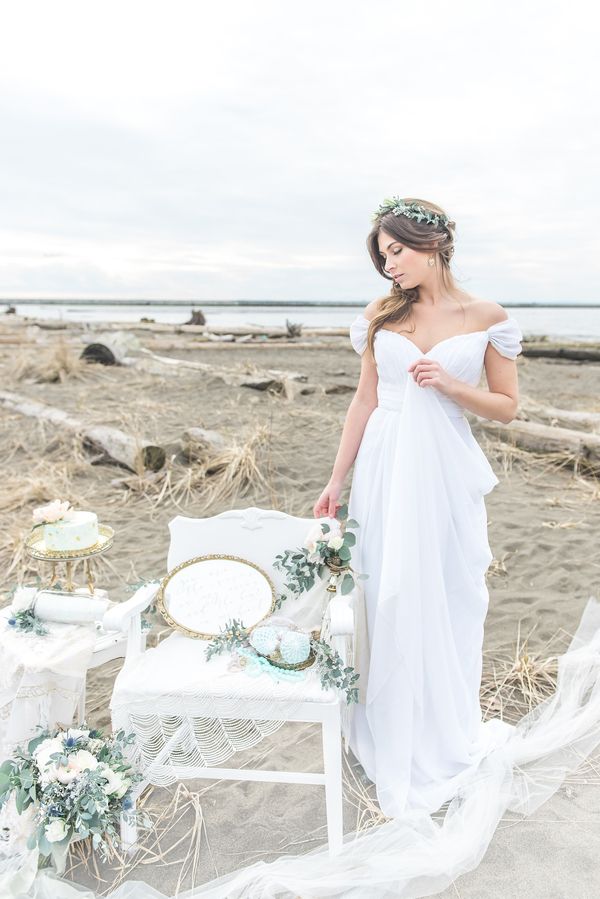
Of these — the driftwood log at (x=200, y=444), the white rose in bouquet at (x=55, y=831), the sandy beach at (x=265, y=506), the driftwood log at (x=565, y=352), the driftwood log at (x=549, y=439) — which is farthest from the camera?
the driftwood log at (x=565, y=352)

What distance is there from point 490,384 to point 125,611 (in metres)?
1.60

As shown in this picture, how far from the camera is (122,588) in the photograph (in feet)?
15.0

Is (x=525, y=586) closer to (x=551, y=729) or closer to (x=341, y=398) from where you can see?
(x=551, y=729)

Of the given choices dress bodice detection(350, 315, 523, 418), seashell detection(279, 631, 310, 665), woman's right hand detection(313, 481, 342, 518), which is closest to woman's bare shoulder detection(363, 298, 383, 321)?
dress bodice detection(350, 315, 523, 418)

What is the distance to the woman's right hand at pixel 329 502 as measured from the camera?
2.93 metres

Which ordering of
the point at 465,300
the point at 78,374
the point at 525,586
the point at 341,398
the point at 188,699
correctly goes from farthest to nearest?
the point at 78,374 < the point at 341,398 < the point at 525,586 < the point at 465,300 < the point at 188,699

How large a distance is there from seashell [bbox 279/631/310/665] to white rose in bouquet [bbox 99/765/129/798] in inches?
27.1

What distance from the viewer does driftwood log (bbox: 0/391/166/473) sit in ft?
21.4

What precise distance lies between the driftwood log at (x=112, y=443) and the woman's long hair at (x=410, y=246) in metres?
4.22

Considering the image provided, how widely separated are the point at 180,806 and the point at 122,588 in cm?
207

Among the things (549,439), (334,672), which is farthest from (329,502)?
(549,439)

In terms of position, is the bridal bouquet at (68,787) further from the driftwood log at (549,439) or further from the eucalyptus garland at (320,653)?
the driftwood log at (549,439)

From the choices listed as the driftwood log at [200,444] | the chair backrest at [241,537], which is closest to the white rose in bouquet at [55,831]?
the chair backrest at [241,537]

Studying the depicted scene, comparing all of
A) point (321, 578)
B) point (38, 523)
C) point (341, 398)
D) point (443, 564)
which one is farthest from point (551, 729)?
point (341, 398)
